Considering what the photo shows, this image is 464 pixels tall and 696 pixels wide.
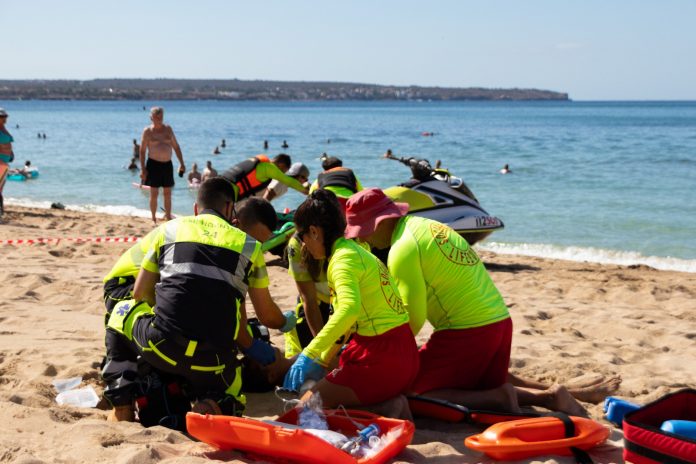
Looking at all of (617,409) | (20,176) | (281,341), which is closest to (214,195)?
(281,341)

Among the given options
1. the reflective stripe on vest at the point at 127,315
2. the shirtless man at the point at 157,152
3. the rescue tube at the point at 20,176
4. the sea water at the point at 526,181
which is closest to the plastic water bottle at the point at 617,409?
the reflective stripe on vest at the point at 127,315

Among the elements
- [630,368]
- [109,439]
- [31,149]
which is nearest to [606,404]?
[630,368]

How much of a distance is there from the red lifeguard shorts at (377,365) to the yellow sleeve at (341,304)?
158 mm

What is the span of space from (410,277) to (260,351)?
113 cm

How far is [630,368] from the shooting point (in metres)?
5.68

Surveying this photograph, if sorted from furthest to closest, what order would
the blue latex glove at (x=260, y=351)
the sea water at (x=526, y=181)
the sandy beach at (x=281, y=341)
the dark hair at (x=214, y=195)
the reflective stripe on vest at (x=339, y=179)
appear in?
1. the sea water at (x=526, y=181)
2. the reflective stripe on vest at (x=339, y=179)
3. the blue latex glove at (x=260, y=351)
4. the dark hair at (x=214, y=195)
5. the sandy beach at (x=281, y=341)

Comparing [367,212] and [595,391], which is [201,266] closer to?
[367,212]

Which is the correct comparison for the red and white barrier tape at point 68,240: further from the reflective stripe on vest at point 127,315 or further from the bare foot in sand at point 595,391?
the bare foot in sand at point 595,391

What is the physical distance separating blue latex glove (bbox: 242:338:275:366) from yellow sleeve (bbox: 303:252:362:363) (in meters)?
0.87

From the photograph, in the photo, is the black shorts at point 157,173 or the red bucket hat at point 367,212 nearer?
the red bucket hat at point 367,212

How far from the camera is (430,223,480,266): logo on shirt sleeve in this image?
442 cm

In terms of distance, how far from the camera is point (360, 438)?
12.6ft

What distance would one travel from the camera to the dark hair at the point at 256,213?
5.12 meters

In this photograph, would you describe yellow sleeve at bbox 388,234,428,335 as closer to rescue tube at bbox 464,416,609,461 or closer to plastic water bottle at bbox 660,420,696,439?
rescue tube at bbox 464,416,609,461
